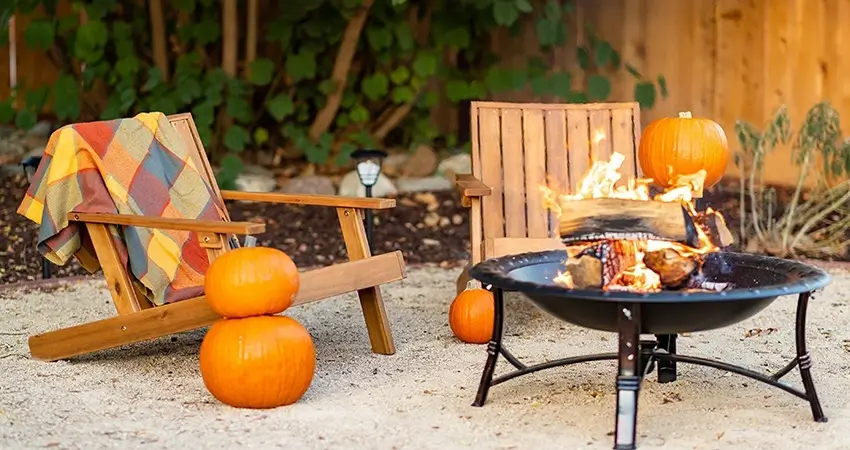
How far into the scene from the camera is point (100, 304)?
15.7ft

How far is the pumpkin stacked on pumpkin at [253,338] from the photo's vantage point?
3.22 m

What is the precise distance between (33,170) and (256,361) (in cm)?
213

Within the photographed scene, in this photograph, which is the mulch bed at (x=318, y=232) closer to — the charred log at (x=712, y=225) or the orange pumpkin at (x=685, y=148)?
the orange pumpkin at (x=685, y=148)

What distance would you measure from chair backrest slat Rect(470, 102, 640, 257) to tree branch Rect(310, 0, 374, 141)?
2.25 meters

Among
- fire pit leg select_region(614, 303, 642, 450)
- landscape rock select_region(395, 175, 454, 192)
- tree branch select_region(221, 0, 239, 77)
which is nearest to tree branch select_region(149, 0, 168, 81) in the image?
tree branch select_region(221, 0, 239, 77)

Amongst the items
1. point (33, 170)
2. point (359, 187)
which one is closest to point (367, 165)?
point (33, 170)

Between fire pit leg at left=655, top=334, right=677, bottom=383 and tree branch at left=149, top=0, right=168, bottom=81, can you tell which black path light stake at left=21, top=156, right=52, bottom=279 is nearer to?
tree branch at left=149, top=0, right=168, bottom=81

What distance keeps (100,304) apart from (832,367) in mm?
2708

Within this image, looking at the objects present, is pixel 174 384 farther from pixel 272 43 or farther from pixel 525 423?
pixel 272 43

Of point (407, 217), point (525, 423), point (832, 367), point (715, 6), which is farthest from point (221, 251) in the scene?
point (715, 6)

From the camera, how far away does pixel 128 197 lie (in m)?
3.93

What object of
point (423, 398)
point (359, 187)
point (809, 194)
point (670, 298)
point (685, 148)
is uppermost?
point (685, 148)

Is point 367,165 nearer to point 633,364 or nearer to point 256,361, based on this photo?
point 256,361

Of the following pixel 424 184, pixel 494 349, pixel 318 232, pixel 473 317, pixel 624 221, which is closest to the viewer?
pixel 624 221
